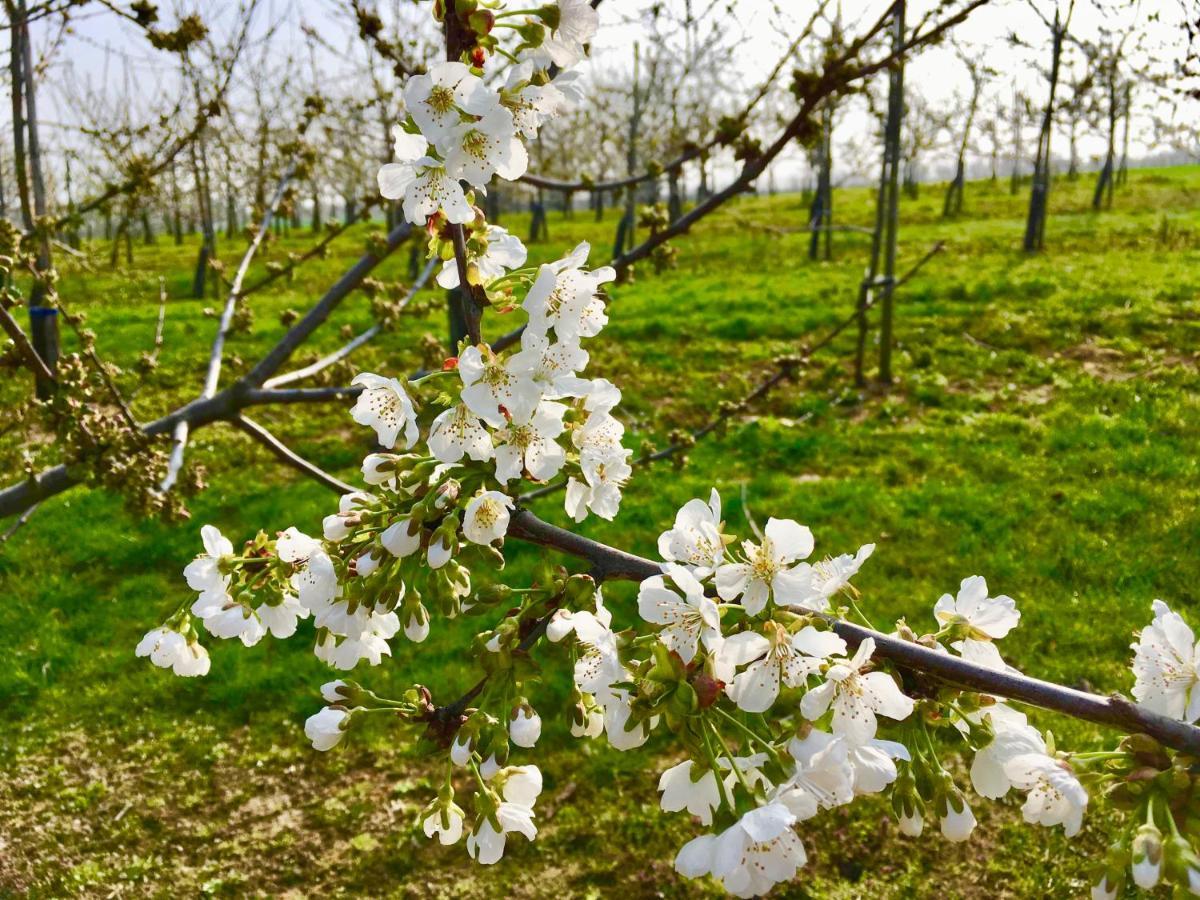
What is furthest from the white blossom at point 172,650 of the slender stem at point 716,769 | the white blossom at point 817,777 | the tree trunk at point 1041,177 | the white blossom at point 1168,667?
the tree trunk at point 1041,177

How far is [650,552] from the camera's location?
6.31 meters

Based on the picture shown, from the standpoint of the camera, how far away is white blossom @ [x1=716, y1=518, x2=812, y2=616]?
1186 mm

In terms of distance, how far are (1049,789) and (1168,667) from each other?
27cm

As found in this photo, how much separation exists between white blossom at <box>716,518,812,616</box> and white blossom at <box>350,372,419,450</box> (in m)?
0.53

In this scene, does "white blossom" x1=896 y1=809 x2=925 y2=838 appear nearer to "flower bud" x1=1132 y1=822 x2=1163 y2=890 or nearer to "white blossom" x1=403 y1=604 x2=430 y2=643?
"flower bud" x1=1132 y1=822 x2=1163 y2=890

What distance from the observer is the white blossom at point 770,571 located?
1.19m

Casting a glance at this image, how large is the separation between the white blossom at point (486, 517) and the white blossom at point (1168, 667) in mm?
968

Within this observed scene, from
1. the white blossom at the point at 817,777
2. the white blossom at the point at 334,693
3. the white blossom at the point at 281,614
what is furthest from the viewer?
the white blossom at the point at 281,614

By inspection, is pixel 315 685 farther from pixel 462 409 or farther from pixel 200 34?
pixel 462 409

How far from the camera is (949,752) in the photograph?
414 centimetres

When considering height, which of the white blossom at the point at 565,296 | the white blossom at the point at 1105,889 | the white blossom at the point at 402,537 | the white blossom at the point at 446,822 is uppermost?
the white blossom at the point at 565,296

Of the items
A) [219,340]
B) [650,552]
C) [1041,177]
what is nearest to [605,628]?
[219,340]

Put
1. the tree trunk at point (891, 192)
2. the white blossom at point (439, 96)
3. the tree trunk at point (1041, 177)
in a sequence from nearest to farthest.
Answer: the white blossom at point (439, 96), the tree trunk at point (891, 192), the tree trunk at point (1041, 177)

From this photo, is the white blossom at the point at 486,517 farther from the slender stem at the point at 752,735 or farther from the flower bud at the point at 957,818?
the flower bud at the point at 957,818
